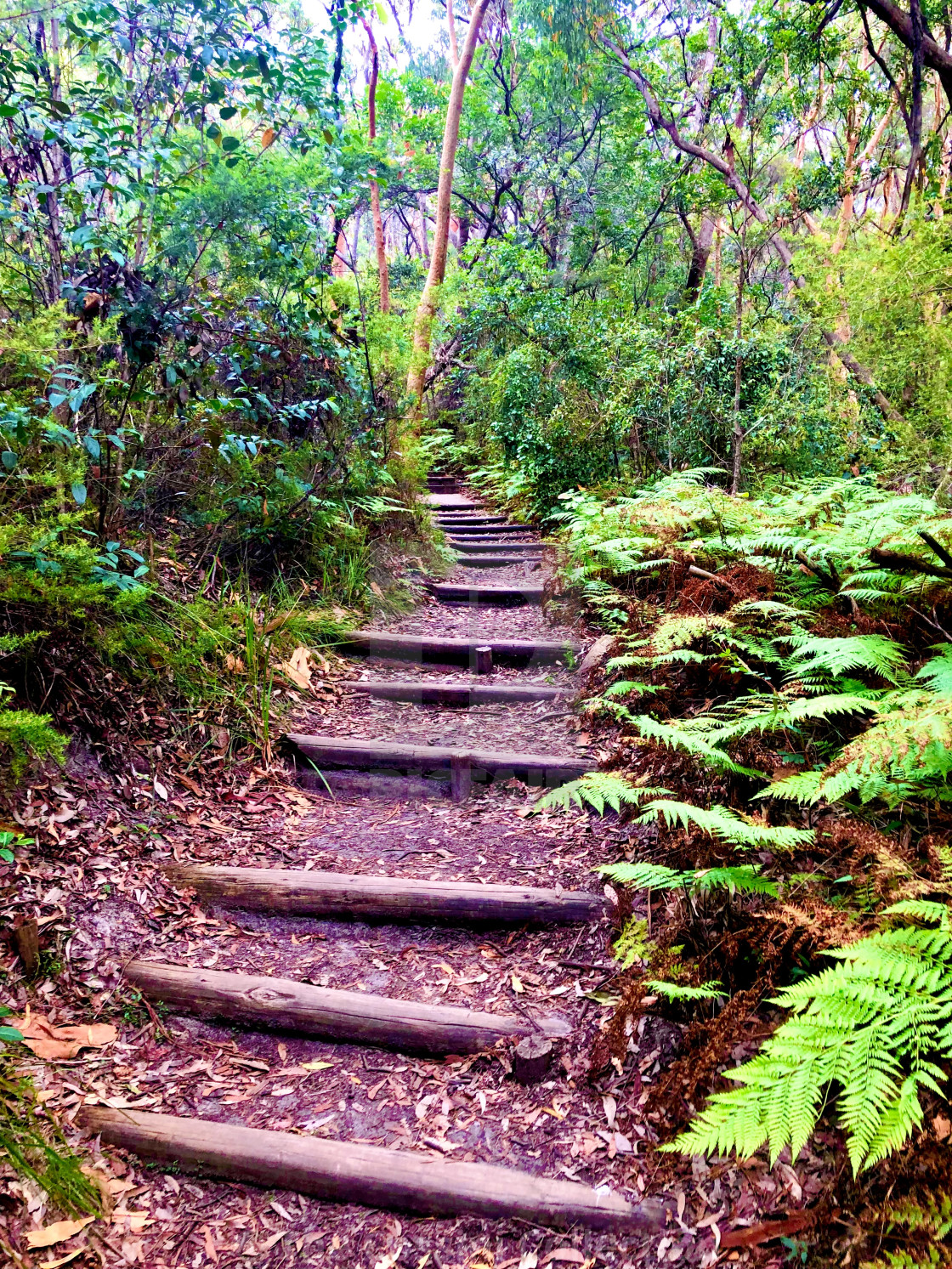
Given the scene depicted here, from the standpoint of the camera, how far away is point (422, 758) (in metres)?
3.77

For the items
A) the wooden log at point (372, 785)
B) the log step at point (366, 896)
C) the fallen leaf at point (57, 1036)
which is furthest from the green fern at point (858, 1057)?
the wooden log at point (372, 785)

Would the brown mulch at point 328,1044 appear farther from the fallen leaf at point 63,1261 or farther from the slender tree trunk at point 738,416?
the slender tree trunk at point 738,416

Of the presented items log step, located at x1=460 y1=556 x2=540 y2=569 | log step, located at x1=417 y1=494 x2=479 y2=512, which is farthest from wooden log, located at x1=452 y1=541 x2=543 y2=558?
log step, located at x1=417 y1=494 x2=479 y2=512

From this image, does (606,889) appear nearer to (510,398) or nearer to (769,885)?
(769,885)

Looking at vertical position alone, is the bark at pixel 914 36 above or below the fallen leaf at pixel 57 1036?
above

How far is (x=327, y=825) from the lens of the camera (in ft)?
11.5

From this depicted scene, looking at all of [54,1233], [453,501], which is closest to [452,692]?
[54,1233]

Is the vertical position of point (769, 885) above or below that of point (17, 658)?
below

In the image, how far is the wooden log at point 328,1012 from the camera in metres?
2.32

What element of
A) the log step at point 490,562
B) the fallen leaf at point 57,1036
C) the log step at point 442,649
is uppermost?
the log step at point 490,562

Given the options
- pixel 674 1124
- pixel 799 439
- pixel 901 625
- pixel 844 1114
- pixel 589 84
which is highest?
pixel 589 84

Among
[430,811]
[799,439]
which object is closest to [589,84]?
[799,439]

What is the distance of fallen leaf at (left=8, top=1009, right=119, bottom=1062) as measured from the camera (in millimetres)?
2102

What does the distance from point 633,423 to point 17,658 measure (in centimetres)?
579
